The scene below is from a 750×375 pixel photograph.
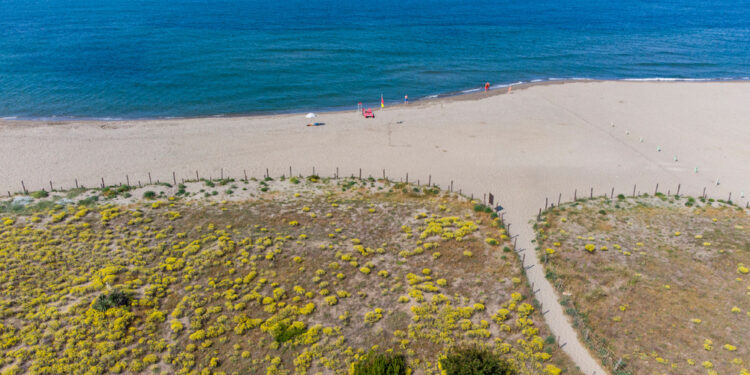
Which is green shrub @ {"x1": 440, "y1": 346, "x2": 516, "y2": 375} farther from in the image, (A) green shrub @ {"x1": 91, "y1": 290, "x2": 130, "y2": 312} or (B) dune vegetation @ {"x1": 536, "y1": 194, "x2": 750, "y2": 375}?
(A) green shrub @ {"x1": 91, "y1": 290, "x2": 130, "y2": 312}

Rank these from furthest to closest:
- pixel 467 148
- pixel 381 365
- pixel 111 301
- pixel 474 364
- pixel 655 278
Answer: pixel 467 148, pixel 655 278, pixel 111 301, pixel 381 365, pixel 474 364

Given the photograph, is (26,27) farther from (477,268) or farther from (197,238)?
(477,268)

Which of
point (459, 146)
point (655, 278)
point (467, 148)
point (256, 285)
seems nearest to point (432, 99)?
point (459, 146)

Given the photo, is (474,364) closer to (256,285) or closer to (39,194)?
(256,285)

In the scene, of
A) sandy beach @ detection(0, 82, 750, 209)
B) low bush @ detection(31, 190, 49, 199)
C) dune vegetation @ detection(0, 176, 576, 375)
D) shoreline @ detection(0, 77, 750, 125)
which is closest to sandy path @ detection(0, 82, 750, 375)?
sandy beach @ detection(0, 82, 750, 209)

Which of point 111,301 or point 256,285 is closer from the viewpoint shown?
point 111,301

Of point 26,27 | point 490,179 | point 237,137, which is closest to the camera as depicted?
point 490,179

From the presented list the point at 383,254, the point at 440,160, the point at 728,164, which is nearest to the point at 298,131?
the point at 440,160
